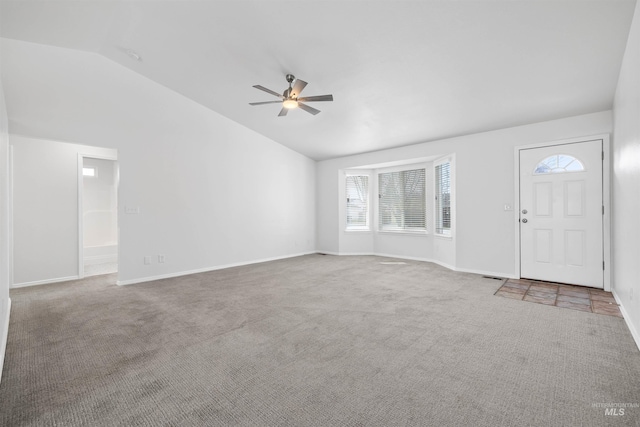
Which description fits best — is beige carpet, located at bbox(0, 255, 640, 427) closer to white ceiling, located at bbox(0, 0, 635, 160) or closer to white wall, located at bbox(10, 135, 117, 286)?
white wall, located at bbox(10, 135, 117, 286)

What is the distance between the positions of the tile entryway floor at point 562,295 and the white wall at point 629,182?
0.55ft

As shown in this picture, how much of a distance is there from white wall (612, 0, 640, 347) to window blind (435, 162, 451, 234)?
2520 mm

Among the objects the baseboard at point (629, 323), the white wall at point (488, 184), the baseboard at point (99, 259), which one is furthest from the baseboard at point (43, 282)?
the baseboard at point (629, 323)

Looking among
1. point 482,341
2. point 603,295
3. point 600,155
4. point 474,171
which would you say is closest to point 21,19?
point 482,341

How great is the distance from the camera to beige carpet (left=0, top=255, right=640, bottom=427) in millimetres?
1533

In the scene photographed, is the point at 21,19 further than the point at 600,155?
No

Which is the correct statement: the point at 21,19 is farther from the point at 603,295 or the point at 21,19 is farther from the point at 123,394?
the point at 603,295

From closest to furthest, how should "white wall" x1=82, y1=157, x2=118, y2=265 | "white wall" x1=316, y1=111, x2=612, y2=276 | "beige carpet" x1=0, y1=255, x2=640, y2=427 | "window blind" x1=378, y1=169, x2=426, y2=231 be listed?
"beige carpet" x1=0, y1=255, x2=640, y2=427
"white wall" x1=316, y1=111, x2=612, y2=276
"window blind" x1=378, y1=169, x2=426, y2=231
"white wall" x1=82, y1=157, x2=118, y2=265

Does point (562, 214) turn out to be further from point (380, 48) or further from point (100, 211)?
point (100, 211)

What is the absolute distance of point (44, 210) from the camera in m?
4.64

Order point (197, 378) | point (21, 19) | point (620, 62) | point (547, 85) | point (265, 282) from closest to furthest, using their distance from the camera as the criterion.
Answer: point (197, 378) → point (620, 62) → point (21, 19) → point (547, 85) → point (265, 282)

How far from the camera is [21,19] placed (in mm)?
3174

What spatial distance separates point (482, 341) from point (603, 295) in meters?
2.66

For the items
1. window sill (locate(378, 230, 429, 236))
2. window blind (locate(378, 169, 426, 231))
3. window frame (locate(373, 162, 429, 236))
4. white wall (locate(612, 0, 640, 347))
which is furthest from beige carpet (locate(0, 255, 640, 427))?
window blind (locate(378, 169, 426, 231))
